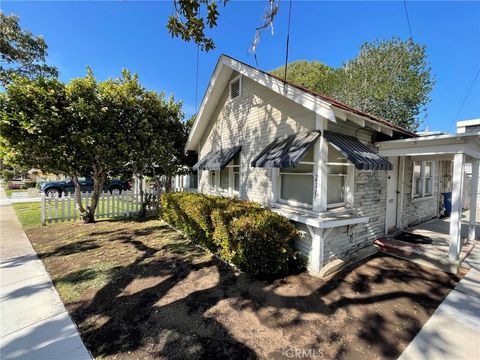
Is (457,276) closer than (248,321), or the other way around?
(248,321)

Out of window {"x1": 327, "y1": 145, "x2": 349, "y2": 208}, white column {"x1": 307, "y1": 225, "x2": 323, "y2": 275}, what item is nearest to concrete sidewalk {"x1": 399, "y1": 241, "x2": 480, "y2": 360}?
white column {"x1": 307, "y1": 225, "x2": 323, "y2": 275}

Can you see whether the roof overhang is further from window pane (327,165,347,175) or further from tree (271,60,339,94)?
tree (271,60,339,94)

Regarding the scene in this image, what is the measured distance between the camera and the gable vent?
26.9 feet

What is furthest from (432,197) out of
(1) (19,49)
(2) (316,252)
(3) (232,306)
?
(1) (19,49)

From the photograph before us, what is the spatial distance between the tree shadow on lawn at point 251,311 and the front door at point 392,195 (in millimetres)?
2040

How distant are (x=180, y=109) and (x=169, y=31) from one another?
690cm

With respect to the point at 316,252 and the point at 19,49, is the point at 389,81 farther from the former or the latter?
the point at 19,49

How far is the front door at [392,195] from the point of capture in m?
6.78

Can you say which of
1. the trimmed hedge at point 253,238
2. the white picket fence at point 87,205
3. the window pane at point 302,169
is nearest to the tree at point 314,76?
the white picket fence at point 87,205

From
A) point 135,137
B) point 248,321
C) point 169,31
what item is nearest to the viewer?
point 248,321

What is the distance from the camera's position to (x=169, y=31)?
15.2ft

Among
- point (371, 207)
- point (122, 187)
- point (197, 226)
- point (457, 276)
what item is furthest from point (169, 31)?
point (122, 187)

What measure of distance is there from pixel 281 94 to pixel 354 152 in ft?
7.77

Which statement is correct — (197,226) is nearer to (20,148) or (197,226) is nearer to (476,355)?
(476,355)
